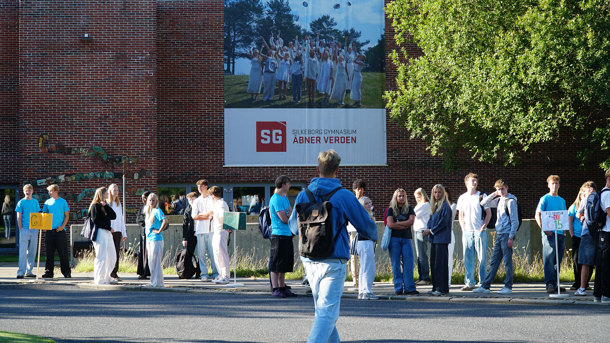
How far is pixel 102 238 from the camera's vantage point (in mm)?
A: 14156

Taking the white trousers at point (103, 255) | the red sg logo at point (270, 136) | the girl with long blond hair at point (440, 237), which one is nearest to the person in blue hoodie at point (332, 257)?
the girl with long blond hair at point (440, 237)

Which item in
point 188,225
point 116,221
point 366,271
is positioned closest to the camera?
point 366,271

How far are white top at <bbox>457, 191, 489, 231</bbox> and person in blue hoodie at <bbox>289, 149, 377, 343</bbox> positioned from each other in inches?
265

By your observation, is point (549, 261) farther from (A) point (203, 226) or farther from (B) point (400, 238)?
(A) point (203, 226)

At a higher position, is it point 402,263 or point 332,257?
point 332,257

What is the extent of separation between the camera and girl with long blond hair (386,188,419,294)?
1261 cm

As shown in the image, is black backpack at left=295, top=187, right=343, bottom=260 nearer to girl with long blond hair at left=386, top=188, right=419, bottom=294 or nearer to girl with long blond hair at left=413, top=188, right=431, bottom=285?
girl with long blond hair at left=386, top=188, right=419, bottom=294

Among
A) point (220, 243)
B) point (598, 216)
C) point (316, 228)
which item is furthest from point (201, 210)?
point (316, 228)

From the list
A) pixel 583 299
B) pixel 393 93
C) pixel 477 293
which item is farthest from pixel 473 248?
pixel 393 93

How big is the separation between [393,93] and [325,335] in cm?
2056

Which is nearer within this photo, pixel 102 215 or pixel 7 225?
pixel 102 215

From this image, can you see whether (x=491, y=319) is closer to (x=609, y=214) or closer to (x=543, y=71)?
(x=609, y=214)

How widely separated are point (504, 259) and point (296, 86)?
15.4 meters

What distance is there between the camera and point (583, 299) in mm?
11539
